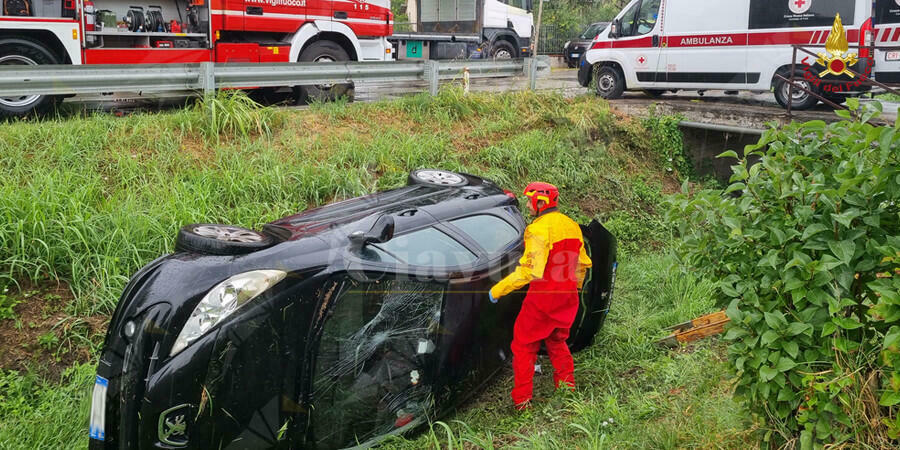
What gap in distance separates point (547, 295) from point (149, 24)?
7957 millimetres

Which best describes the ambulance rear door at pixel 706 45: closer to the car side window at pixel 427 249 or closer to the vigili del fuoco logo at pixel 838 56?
the vigili del fuoco logo at pixel 838 56

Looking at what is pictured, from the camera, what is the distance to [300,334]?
3.16 metres

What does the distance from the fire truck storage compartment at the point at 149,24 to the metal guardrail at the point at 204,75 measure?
77.3 inches

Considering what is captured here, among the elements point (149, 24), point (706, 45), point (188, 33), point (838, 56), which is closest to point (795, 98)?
point (838, 56)

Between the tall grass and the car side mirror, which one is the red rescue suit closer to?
the car side mirror

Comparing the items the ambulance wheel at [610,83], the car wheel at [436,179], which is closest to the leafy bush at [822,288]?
the car wheel at [436,179]

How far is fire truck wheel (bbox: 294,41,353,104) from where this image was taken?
9.82 m

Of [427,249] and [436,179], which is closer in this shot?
[427,249]

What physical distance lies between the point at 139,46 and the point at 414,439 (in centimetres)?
803

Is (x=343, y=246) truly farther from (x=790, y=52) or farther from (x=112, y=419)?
(x=790, y=52)

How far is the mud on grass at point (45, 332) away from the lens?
445 cm

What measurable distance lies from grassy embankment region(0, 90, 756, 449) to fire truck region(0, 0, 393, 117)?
1923 millimetres

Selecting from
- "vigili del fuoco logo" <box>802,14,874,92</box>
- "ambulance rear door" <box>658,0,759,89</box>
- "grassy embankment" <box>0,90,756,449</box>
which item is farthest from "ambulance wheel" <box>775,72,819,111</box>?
"grassy embankment" <box>0,90,756,449</box>

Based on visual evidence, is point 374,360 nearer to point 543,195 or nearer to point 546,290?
point 546,290
